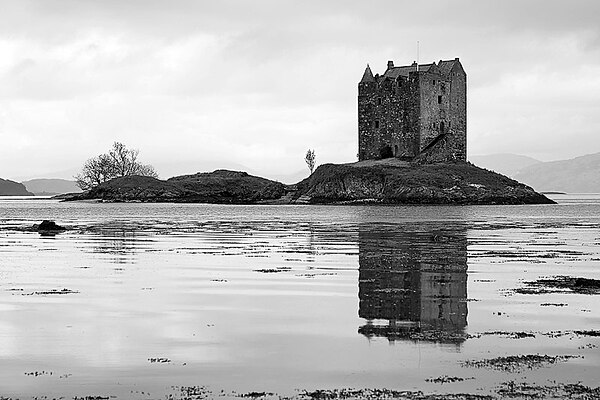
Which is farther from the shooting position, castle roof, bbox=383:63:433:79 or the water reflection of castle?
castle roof, bbox=383:63:433:79

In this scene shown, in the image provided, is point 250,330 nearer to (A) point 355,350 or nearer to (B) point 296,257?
(A) point 355,350

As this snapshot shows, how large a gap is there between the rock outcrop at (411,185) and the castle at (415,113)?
3332 millimetres

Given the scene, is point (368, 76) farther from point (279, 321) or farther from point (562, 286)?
point (279, 321)

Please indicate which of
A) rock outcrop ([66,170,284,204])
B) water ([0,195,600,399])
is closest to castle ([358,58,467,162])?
rock outcrop ([66,170,284,204])

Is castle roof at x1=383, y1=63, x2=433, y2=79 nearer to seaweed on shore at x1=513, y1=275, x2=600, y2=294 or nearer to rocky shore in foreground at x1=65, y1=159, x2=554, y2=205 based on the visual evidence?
rocky shore in foreground at x1=65, y1=159, x2=554, y2=205

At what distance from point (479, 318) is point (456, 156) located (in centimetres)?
11805

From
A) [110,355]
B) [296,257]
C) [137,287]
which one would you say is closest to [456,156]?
[296,257]

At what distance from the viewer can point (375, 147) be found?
135m

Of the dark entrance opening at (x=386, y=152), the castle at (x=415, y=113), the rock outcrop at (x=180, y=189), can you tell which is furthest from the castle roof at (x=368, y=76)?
the rock outcrop at (x=180, y=189)

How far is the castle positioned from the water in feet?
329

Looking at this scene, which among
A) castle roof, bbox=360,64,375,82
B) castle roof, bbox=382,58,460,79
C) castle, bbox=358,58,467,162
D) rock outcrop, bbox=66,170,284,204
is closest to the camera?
castle, bbox=358,58,467,162

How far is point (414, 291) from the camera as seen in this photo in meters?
20.1

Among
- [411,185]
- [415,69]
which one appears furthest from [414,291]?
[415,69]

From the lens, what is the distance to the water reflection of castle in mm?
15055
